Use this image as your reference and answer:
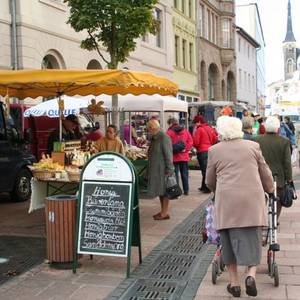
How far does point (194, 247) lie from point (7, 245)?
8.27 feet

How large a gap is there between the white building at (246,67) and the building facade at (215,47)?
22.8 feet

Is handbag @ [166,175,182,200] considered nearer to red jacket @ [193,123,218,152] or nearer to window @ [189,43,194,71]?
red jacket @ [193,123,218,152]

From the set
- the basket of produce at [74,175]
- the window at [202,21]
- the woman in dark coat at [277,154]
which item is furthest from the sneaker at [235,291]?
the window at [202,21]

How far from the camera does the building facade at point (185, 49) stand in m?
36.0

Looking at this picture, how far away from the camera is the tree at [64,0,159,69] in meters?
13.8

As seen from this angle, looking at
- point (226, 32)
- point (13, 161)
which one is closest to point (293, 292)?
point (13, 161)

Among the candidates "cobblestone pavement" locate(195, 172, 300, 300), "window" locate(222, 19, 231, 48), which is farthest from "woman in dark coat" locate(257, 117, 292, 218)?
"window" locate(222, 19, 231, 48)

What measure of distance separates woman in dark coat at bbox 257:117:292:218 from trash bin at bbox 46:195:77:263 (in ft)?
8.55

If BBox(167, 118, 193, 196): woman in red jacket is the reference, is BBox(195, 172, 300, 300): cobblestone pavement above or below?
below

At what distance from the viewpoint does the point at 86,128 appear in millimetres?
17828

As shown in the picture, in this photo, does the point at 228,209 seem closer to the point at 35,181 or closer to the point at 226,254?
the point at 226,254

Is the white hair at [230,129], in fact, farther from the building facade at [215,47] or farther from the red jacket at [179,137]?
the building facade at [215,47]

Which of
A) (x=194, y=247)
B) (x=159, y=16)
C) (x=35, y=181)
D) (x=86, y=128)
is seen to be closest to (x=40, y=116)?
(x=86, y=128)

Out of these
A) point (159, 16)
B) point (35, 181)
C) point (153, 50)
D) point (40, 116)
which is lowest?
point (35, 181)
